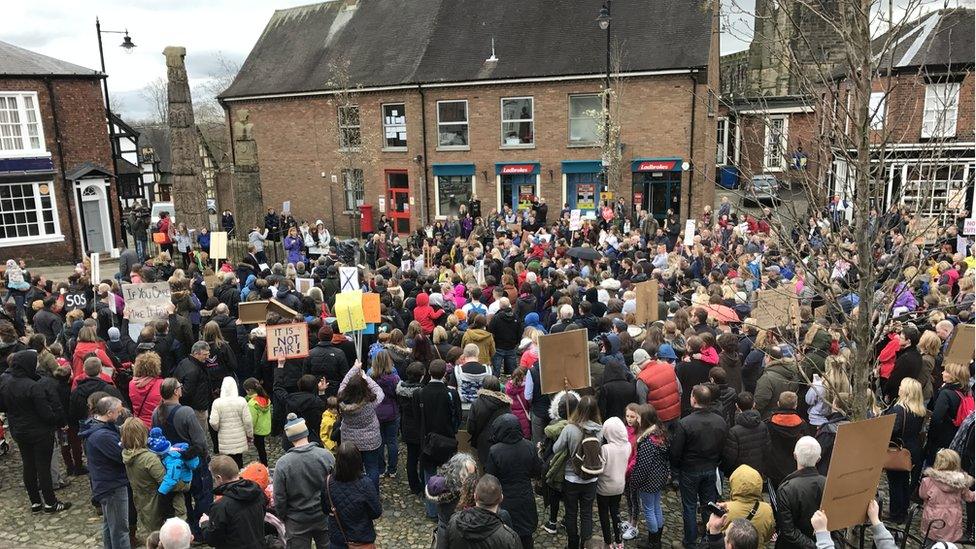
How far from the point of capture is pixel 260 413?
316 inches

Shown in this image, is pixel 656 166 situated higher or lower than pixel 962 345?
higher

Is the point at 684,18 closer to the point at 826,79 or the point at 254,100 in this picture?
the point at 254,100

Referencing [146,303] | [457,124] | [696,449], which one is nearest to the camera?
[696,449]

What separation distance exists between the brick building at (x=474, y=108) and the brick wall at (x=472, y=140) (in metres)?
0.06

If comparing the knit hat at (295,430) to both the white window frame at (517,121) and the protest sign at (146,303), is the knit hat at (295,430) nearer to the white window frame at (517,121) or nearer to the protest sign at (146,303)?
the protest sign at (146,303)

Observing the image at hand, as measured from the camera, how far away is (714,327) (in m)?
9.87

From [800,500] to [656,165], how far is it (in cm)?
2162

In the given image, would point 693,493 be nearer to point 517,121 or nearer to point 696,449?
point 696,449

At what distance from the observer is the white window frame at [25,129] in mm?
23344

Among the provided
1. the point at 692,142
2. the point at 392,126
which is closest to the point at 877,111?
the point at 692,142

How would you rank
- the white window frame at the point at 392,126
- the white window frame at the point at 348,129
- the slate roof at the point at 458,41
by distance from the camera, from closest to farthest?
the slate roof at the point at 458,41 < the white window frame at the point at 392,126 < the white window frame at the point at 348,129

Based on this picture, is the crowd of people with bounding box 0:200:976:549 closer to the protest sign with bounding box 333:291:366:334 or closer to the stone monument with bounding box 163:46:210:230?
the protest sign with bounding box 333:291:366:334

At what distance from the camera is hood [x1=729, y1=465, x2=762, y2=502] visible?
208 inches

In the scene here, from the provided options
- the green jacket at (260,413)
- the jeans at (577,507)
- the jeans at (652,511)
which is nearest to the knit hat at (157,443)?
the green jacket at (260,413)
